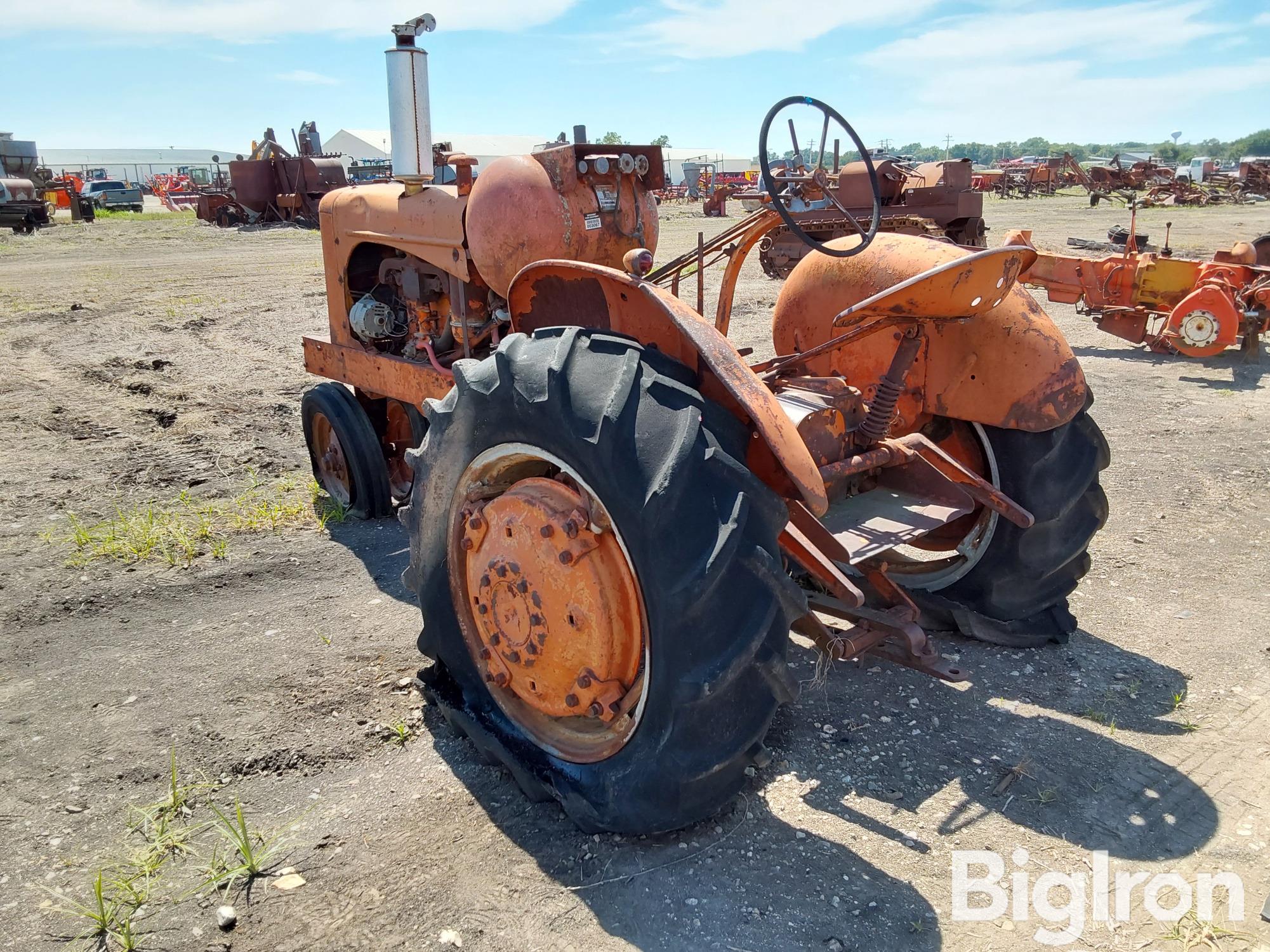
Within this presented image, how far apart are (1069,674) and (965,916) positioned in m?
1.38

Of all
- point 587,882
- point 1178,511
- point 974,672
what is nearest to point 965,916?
point 587,882

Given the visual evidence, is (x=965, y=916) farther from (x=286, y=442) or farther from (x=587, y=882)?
(x=286, y=442)

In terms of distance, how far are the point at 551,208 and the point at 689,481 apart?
222 centimetres

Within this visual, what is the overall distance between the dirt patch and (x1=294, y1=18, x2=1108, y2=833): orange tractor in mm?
239

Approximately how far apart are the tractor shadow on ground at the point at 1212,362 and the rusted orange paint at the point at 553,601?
674 centimetres

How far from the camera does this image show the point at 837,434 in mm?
Answer: 2949

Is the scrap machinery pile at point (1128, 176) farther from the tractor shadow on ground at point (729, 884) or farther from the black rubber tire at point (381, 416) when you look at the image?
the tractor shadow on ground at point (729, 884)

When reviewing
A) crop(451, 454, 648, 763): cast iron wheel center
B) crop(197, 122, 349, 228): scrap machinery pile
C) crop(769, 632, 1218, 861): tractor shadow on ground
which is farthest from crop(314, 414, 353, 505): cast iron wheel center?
crop(197, 122, 349, 228): scrap machinery pile

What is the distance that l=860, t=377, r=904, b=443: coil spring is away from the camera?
2.89 metres

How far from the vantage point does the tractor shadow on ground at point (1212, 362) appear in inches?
307

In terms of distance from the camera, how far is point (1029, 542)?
3.13m

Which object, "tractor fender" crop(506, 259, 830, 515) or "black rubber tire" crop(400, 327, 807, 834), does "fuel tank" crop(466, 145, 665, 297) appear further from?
"black rubber tire" crop(400, 327, 807, 834)

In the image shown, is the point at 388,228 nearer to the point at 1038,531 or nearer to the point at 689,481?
the point at 689,481

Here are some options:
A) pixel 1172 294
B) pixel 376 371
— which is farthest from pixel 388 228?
pixel 1172 294
